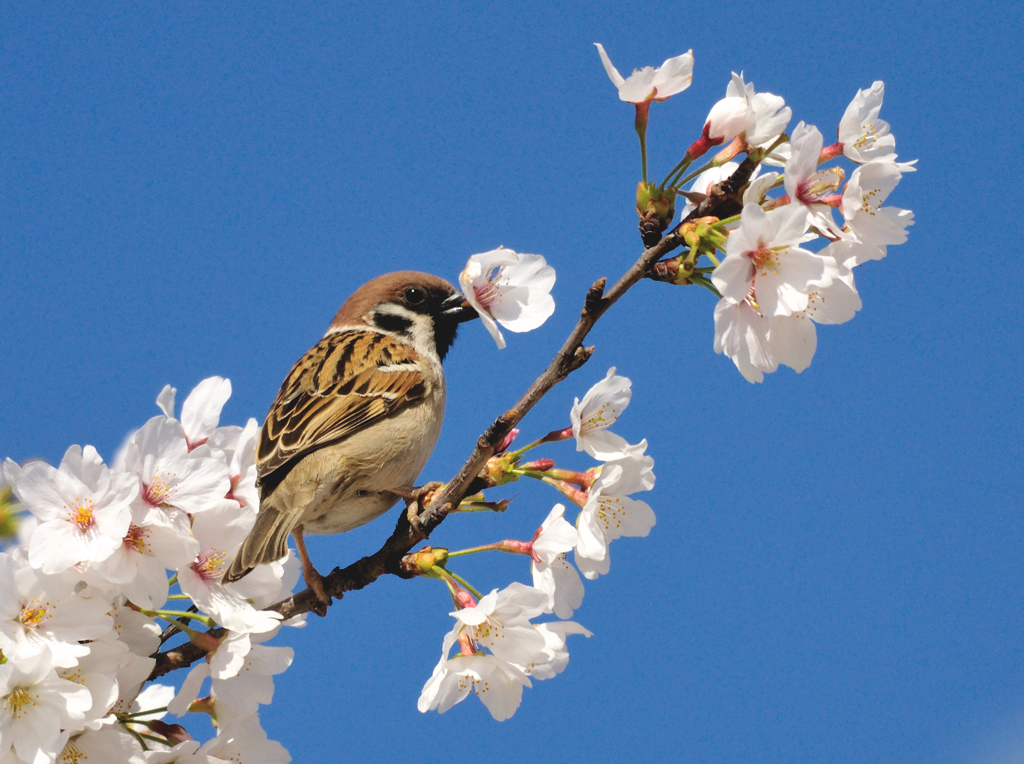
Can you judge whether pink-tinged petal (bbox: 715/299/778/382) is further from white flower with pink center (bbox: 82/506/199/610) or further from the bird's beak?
the bird's beak

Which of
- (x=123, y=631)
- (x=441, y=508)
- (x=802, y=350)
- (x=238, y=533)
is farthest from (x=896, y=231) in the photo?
(x=123, y=631)

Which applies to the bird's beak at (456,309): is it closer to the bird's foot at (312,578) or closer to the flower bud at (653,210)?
the bird's foot at (312,578)

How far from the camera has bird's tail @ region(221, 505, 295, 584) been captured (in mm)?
2354

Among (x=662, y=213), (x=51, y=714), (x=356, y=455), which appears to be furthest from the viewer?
(x=356, y=455)

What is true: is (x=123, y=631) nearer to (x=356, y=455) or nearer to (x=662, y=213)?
(x=356, y=455)

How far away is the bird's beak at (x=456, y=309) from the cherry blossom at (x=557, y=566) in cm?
186

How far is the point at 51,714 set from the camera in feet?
6.59

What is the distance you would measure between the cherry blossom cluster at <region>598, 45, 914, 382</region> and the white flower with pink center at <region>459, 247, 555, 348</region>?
0.37m

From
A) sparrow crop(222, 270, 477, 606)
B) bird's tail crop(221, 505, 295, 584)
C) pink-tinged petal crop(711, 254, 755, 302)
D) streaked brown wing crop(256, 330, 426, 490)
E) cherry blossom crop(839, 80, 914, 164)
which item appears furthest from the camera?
streaked brown wing crop(256, 330, 426, 490)

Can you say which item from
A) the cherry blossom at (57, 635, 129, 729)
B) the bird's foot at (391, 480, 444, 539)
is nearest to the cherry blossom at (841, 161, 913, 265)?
the bird's foot at (391, 480, 444, 539)

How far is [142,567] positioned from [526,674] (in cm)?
100

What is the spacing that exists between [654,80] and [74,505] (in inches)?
68.5

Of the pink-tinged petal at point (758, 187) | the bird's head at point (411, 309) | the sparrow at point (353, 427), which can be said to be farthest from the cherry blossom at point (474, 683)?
the bird's head at point (411, 309)

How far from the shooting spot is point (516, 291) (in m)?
2.42
